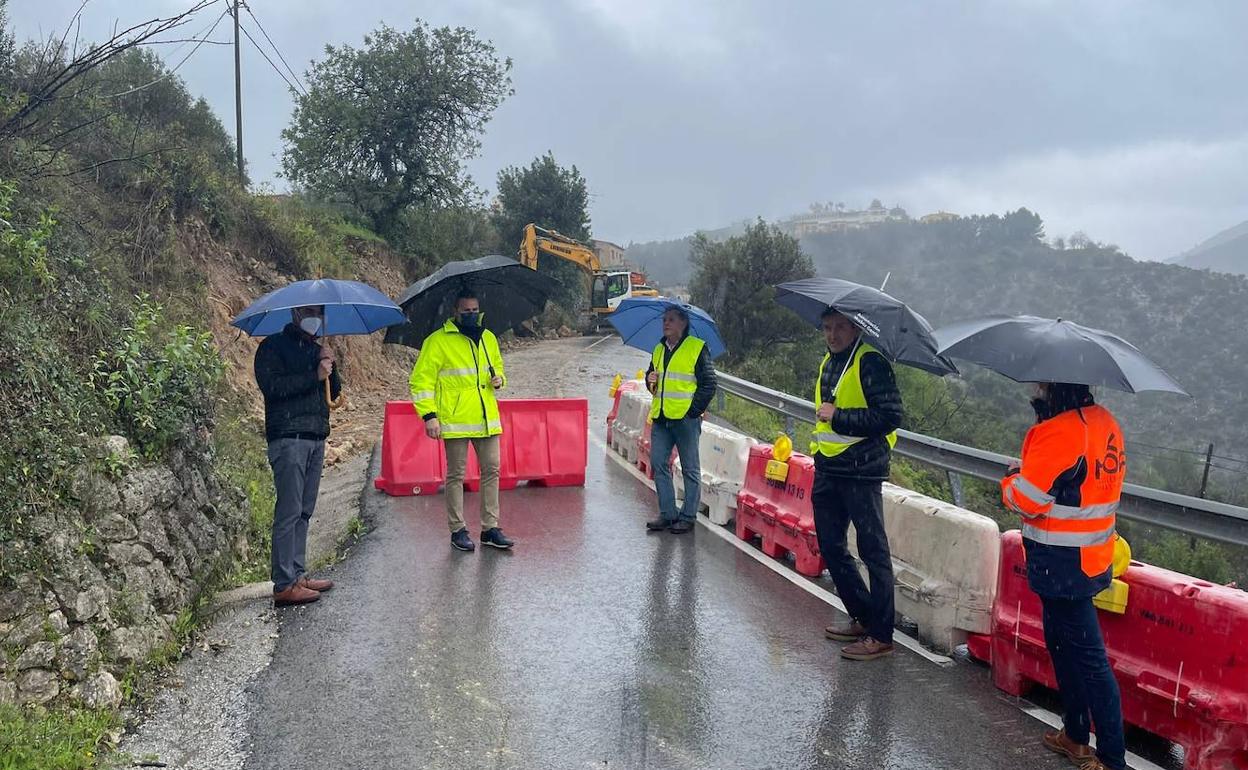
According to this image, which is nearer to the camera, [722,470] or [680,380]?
[680,380]

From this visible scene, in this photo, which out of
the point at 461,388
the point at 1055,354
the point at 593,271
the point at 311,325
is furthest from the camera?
the point at 593,271

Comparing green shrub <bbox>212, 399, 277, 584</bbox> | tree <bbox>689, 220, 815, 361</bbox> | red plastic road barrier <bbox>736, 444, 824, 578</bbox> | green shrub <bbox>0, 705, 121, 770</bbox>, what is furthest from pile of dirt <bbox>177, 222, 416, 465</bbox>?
tree <bbox>689, 220, 815, 361</bbox>

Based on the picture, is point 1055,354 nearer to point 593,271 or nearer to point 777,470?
point 777,470

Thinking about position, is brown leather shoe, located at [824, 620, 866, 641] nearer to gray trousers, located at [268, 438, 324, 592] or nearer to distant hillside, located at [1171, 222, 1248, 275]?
gray trousers, located at [268, 438, 324, 592]

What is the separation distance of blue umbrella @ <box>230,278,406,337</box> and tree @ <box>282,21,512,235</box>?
20.7 meters

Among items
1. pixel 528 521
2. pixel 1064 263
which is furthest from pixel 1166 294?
pixel 528 521

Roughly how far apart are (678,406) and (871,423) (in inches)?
105

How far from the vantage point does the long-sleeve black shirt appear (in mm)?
7336

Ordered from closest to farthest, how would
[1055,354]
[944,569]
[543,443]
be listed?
[1055,354] → [944,569] → [543,443]

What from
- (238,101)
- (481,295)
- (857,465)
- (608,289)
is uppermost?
(238,101)

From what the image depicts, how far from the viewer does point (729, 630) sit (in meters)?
5.48

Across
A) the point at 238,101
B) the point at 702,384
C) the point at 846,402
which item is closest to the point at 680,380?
the point at 702,384

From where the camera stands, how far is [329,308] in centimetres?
634

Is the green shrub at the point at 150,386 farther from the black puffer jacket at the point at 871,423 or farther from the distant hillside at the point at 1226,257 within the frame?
the distant hillside at the point at 1226,257
